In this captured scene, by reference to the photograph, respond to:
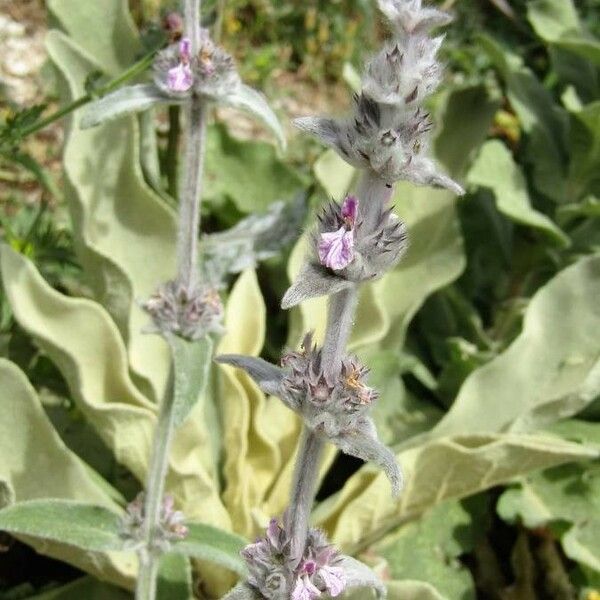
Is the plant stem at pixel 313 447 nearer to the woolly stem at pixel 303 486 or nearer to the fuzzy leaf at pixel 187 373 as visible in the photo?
the woolly stem at pixel 303 486

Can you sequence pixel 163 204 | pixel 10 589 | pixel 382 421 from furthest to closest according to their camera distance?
pixel 382 421 < pixel 163 204 < pixel 10 589

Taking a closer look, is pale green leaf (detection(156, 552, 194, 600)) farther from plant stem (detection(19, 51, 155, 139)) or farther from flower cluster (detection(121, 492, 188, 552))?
plant stem (detection(19, 51, 155, 139))

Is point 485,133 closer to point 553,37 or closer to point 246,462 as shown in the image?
point 553,37

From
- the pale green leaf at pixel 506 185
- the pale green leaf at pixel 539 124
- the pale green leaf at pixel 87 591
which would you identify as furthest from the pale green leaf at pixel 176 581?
the pale green leaf at pixel 539 124

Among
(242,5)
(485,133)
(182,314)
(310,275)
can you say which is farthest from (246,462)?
(242,5)

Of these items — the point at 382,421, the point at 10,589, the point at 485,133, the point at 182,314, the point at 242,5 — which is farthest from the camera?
the point at 242,5

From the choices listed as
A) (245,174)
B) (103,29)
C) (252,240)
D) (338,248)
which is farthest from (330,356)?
(245,174)

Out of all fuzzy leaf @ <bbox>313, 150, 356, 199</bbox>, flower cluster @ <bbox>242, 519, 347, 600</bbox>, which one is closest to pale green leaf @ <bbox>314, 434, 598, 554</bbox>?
fuzzy leaf @ <bbox>313, 150, 356, 199</bbox>
